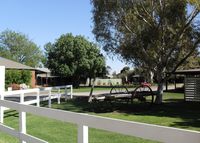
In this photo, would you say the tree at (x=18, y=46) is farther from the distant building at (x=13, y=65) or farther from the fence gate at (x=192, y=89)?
the fence gate at (x=192, y=89)

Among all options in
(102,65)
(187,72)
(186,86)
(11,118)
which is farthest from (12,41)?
(11,118)

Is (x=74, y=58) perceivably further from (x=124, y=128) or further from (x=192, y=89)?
(x=124, y=128)

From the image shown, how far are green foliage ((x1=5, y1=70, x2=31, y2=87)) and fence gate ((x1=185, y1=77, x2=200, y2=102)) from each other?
26898 millimetres

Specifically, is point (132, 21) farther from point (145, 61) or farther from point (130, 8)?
point (145, 61)

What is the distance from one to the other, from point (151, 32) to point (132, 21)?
1459 millimetres

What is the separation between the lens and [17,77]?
50.9 meters

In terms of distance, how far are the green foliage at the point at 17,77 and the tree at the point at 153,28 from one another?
25.2m

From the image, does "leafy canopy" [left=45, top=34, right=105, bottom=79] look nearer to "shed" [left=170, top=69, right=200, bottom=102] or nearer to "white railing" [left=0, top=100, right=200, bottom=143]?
"shed" [left=170, top=69, right=200, bottom=102]

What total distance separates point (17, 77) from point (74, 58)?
18712mm

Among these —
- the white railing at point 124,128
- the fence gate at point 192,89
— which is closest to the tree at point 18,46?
the fence gate at point 192,89

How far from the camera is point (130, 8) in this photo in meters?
25.8

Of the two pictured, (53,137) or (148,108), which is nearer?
(53,137)

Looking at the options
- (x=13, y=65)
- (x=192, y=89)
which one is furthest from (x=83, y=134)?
(x=13, y=65)

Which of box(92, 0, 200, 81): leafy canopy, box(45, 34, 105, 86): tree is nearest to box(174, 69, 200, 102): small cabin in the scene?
box(92, 0, 200, 81): leafy canopy
